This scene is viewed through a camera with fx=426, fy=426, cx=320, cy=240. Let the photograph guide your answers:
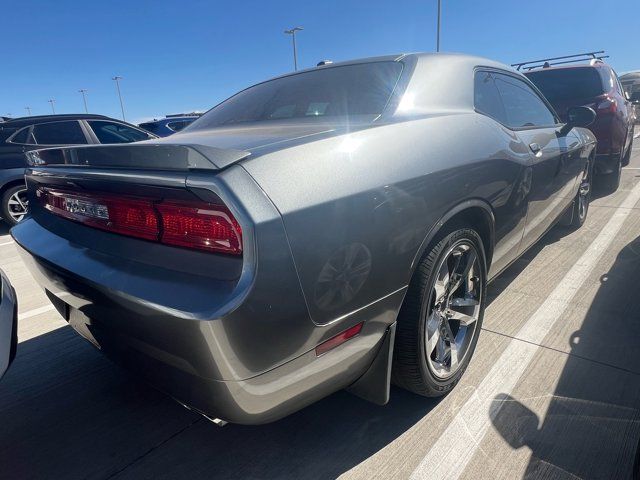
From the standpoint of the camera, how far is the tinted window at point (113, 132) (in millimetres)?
6773

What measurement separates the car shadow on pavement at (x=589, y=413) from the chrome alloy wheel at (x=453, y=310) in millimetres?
297

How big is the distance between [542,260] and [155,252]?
3382mm

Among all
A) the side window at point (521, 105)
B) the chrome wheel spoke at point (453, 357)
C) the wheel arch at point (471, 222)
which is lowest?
the chrome wheel spoke at point (453, 357)

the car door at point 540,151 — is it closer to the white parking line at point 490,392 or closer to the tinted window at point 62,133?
the white parking line at point 490,392

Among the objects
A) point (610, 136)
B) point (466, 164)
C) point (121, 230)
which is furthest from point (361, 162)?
point (610, 136)

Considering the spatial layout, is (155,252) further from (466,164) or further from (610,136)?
(610,136)

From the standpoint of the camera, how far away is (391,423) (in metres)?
1.92

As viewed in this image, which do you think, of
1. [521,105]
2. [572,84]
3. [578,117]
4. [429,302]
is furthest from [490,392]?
[572,84]

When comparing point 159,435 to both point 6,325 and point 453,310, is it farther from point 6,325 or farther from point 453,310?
point 453,310

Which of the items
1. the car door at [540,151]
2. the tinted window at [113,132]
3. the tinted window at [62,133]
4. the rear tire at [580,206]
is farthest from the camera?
the tinted window at [113,132]

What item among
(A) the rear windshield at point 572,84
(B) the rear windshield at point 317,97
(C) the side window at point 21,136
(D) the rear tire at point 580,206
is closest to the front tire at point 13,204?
(C) the side window at point 21,136

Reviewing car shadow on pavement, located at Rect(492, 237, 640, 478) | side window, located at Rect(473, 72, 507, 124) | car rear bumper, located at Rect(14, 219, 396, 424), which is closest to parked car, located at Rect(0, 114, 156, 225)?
car rear bumper, located at Rect(14, 219, 396, 424)

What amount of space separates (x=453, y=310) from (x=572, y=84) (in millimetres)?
5003

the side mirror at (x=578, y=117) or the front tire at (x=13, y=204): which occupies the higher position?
the side mirror at (x=578, y=117)
